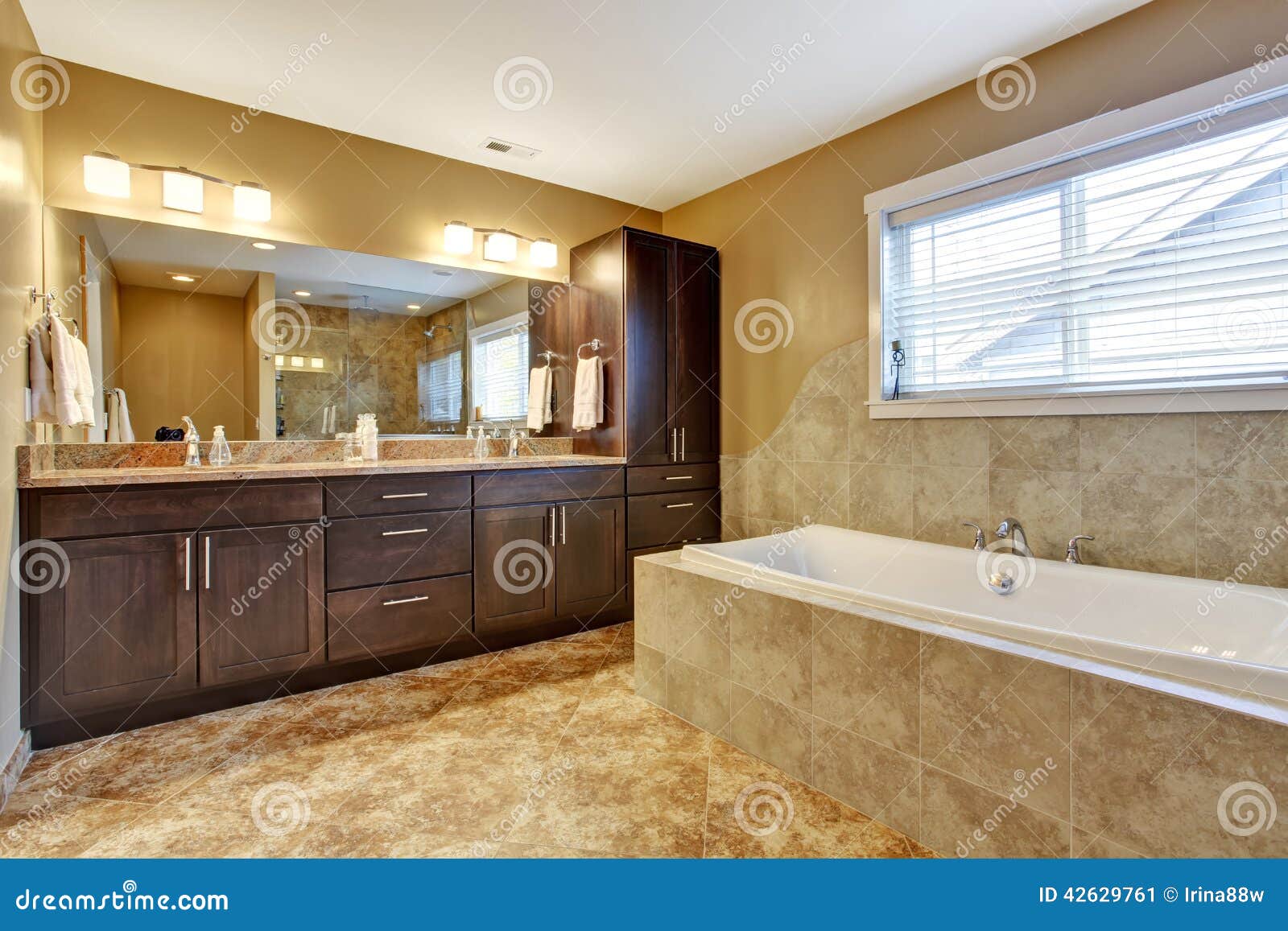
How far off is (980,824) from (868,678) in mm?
402

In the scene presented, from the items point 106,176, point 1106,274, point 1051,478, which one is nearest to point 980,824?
point 1051,478

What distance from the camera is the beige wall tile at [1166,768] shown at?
3.82 ft

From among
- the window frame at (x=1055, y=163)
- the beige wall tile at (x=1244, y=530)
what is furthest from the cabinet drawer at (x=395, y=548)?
the beige wall tile at (x=1244, y=530)

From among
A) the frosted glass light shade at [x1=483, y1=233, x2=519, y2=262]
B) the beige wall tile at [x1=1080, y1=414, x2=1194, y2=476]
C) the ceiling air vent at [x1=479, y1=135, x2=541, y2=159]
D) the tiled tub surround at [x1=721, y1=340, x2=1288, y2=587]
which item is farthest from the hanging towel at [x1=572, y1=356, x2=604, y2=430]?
the beige wall tile at [x1=1080, y1=414, x2=1194, y2=476]

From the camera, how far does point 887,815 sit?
67.5 inches

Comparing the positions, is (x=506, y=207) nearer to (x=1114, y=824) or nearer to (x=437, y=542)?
(x=437, y=542)

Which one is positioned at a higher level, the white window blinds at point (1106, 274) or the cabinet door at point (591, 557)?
the white window blinds at point (1106, 274)

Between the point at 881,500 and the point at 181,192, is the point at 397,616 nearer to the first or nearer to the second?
the point at 181,192

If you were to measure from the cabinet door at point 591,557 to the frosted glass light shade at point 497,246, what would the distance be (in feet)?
4.84

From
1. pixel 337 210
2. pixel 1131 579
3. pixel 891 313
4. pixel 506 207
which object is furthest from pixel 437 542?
pixel 1131 579

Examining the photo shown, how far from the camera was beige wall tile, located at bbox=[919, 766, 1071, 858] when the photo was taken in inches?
56.0

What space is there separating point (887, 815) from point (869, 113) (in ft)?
9.53

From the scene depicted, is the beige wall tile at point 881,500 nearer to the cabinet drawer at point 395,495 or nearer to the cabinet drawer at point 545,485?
the cabinet drawer at point 545,485

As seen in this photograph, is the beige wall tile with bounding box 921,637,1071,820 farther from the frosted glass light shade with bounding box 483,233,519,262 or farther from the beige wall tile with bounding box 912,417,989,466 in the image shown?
the frosted glass light shade with bounding box 483,233,519,262
